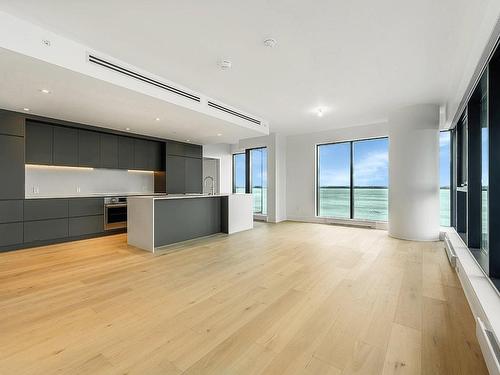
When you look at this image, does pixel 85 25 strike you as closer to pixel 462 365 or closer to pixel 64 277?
pixel 64 277

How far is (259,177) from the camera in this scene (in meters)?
8.41

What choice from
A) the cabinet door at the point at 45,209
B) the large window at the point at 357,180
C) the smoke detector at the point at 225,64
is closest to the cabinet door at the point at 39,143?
the cabinet door at the point at 45,209

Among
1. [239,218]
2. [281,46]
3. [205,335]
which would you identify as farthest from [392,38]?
[239,218]

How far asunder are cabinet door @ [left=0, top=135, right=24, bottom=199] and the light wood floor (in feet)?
3.61

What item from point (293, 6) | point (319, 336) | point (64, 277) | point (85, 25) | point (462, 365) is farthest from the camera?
point (64, 277)

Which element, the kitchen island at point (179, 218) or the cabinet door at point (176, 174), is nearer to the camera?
the kitchen island at point (179, 218)

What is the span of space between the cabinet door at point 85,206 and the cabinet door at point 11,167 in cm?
79

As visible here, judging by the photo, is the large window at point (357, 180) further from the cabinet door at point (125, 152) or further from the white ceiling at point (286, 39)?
the cabinet door at point (125, 152)

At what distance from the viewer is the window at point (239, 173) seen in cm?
894

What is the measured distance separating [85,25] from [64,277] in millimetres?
2882

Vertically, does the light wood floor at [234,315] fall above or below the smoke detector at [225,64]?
below

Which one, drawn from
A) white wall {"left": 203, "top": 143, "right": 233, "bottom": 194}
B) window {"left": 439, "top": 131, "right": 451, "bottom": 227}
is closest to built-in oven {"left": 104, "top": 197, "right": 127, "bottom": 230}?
white wall {"left": 203, "top": 143, "right": 233, "bottom": 194}

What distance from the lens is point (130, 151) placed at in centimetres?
596

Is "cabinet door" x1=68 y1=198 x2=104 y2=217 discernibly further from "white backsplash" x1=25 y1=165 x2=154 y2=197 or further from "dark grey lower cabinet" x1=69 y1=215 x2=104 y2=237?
"white backsplash" x1=25 y1=165 x2=154 y2=197
